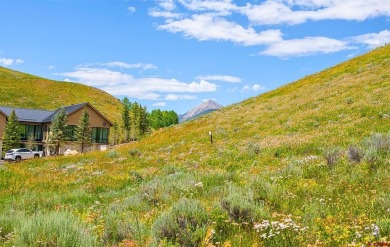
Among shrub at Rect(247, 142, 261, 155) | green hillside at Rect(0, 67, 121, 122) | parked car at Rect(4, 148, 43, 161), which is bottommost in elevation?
parked car at Rect(4, 148, 43, 161)

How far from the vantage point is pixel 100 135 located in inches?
3280

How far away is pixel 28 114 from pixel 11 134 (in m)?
13.2

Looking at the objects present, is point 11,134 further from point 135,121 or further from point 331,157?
point 331,157

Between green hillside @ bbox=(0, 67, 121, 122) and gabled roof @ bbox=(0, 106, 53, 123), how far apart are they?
5657 centimetres

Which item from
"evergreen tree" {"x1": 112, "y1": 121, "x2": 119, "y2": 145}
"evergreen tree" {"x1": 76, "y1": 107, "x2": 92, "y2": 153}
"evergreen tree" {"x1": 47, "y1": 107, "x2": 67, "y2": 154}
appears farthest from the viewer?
"evergreen tree" {"x1": 112, "y1": 121, "x2": 119, "y2": 145}

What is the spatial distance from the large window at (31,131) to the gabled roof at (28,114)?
155cm

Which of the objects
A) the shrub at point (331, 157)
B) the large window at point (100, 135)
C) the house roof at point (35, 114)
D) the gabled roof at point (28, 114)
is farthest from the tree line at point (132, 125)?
the shrub at point (331, 157)

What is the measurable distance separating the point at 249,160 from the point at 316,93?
22959 mm

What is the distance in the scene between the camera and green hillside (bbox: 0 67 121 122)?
142375 mm

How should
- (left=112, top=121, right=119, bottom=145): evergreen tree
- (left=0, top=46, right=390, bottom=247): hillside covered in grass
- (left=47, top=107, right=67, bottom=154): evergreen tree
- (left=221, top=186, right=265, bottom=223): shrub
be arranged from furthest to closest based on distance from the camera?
(left=112, top=121, right=119, bottom=145): evergreen tree < (left=47, top=107, right=67, bottom=154): evergreen tree < (left=221, top=186, right=265, bottom=223): shrub < (left=0, top=46, right=390, bottom=247): hillside covered in grass

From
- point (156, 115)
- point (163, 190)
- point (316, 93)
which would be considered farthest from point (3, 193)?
point (156, 115)

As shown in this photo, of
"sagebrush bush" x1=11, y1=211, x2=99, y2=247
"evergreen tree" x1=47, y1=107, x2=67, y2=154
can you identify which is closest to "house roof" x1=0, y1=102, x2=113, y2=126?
"evergreen tree" x1=47, y1=107, x2=67, y2=154

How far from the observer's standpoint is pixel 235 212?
6355 mm

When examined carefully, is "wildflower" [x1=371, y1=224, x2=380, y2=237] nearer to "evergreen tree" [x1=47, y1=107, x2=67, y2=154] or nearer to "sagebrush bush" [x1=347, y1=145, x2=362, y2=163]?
"sagebrush bush" [x1=347, y1=145, x2=362, y2=163]
